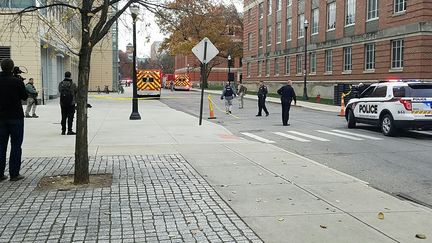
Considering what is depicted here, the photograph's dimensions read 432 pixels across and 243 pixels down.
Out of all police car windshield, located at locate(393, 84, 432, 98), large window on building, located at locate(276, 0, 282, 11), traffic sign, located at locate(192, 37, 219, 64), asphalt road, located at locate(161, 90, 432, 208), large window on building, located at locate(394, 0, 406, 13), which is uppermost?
large window on building, located at locate(276, 0, 282, 11)

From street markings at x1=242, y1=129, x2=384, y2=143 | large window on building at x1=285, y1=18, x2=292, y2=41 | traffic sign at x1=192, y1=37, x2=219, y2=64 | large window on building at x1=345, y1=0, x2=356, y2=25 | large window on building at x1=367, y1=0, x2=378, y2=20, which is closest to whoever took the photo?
street markings at x1=242, y1=129, x2=384, y2=143

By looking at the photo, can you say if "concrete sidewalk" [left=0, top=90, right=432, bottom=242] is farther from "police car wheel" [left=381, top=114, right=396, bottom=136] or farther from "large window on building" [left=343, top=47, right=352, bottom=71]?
"large window on building" [left=343, top=47, right=352, bottom=71]

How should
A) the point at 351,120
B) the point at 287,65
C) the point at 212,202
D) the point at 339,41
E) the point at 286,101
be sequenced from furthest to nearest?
the point at 287,65
the point at 339,41
the point at 286,101
the point at 351,120
the point at 212,202

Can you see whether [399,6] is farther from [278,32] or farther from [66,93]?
[66,93]

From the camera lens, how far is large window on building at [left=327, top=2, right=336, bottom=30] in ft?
147

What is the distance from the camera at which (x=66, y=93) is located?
568 inches

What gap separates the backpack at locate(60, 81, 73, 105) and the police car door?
32.8 feet

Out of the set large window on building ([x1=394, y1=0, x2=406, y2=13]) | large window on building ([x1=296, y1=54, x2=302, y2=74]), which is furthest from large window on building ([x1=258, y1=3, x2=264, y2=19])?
large window on building ([x1=394, y1=0, x2=406, y2=13])

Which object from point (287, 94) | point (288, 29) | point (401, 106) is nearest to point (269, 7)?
point (288, 29)

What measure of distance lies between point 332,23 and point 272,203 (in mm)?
41205

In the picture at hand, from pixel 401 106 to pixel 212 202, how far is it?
10.7 metres

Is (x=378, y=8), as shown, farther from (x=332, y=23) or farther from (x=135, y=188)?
(x=135, y=188)

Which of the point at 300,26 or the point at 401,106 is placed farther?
the point at 300,26

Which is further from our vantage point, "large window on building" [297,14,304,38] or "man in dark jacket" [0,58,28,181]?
"large window on building" [297,14,304,38]
